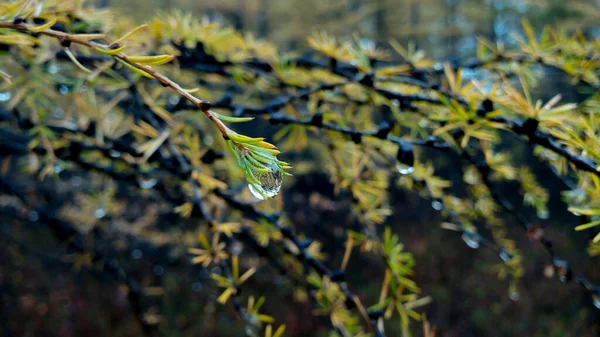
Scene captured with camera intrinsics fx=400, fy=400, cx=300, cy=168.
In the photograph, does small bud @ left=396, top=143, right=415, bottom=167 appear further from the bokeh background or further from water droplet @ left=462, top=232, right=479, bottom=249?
the bokeh background

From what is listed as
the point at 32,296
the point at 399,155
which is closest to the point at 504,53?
the point at 399,155

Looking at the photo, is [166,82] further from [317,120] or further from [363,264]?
[363,264]

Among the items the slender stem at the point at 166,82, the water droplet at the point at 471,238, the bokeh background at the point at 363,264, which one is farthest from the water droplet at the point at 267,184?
the bokeh background at the point at 363,264

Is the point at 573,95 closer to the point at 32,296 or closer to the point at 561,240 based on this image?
the point at 561,240

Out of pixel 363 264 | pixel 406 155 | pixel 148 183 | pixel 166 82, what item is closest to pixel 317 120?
pixel 406 155

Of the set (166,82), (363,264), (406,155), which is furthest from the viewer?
(363,264)

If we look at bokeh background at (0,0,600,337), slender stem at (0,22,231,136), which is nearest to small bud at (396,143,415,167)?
slender stem at (0,22,231,136)
